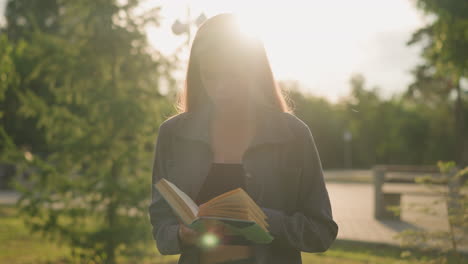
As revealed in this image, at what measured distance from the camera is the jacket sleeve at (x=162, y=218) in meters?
1.90

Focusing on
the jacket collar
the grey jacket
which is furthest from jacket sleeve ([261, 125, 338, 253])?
the jacket collar

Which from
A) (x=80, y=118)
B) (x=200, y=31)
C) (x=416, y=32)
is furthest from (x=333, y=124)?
(x=200, y=31)

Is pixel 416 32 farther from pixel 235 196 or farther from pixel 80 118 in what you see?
pixel 235 196

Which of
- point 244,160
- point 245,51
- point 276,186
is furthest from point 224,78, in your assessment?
point 276,186

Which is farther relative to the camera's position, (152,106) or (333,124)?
(333,124)

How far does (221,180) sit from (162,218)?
33 centimetres

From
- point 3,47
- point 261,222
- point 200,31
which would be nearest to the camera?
point 261,222

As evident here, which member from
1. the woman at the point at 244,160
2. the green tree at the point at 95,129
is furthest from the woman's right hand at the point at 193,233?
the green tree at the point at 95,129

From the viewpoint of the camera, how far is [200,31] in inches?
79.4

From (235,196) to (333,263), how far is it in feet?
19.7

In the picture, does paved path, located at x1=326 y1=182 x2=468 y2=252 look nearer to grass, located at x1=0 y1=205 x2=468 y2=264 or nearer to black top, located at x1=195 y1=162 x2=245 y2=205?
grass, located at x1=0 y1=205 x2=468 y2=264

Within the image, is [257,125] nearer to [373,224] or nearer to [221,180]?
[221,180]

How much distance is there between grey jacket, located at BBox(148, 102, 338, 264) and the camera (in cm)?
187

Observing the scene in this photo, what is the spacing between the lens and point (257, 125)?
79.6 inches
